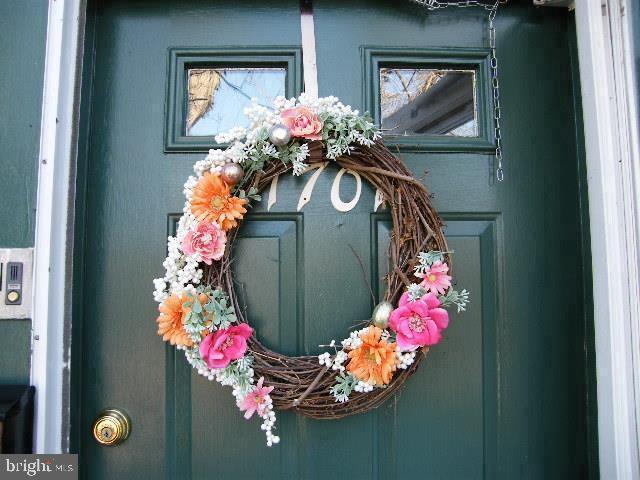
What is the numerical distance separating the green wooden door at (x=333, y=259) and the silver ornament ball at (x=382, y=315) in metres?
0.10

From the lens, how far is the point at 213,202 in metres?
1.07

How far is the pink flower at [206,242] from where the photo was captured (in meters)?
1.04

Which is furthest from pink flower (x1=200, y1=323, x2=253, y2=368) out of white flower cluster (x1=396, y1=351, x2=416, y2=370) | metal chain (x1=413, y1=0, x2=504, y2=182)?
metal chain (x1=413, y1=0, x2=504, y2=182)

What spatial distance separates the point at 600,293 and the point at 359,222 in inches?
25.3

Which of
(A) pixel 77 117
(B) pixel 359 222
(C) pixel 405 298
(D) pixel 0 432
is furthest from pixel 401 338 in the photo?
(A) pixel 77 117

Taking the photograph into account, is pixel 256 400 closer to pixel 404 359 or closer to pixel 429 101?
→ pixel 404 359

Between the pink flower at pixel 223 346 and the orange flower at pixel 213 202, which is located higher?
the orange flower at pixel 213 202

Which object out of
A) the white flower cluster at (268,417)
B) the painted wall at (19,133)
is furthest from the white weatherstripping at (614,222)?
the painted wall at (19,133)

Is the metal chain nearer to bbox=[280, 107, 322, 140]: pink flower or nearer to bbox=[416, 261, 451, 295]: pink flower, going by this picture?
bbox=[416, 261, 451, 295]: pink flower

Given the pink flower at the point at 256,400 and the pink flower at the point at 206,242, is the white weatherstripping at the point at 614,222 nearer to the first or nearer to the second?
the pink flower at the point at 256,400

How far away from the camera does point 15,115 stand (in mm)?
1070

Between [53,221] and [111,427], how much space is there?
556 mm

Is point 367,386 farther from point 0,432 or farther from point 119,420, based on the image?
point 0,432

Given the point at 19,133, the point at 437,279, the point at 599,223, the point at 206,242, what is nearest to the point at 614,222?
the point at 599,223
